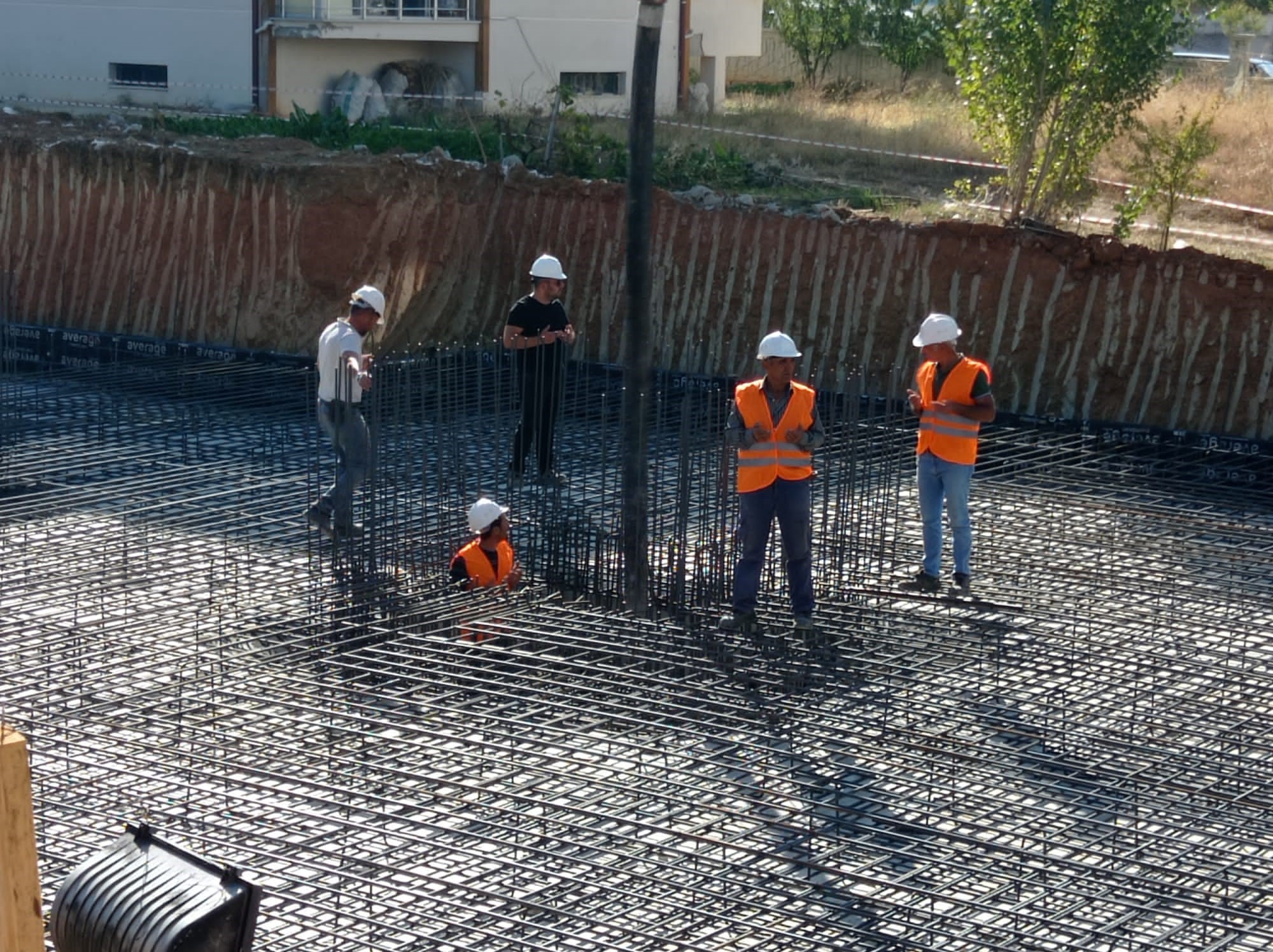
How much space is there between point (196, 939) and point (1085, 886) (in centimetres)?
277

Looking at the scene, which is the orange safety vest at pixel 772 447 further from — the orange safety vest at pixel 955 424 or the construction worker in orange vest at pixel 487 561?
the construction worker in orange vest at pixel 487 561

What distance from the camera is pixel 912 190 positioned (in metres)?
17.9

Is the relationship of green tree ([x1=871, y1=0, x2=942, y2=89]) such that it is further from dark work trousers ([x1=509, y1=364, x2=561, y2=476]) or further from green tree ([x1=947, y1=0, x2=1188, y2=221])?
dark work trousers ([x1=509, y1=364, x2=561, y2=476])

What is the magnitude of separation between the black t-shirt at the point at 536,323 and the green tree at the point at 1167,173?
553cm

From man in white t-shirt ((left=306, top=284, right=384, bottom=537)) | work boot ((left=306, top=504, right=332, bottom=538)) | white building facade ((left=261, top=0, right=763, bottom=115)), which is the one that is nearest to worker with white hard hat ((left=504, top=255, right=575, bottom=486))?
man in white t-shirt ((left=306, top=284, right=384, bottom=537))

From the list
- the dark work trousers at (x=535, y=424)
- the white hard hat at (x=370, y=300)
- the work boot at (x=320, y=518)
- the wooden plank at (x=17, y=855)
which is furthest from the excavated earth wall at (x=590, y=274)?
the wooden plank at (x=17, y=855)

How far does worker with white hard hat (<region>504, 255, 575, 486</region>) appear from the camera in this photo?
10.7 m

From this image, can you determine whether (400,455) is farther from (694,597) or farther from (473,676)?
(473,676)

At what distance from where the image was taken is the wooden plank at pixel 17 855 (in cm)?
358

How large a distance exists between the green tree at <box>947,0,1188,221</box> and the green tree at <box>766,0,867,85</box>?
2002 cm

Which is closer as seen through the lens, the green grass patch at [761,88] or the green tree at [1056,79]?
the green tree at [1056,79]

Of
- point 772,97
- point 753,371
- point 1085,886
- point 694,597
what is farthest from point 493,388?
point 772,97

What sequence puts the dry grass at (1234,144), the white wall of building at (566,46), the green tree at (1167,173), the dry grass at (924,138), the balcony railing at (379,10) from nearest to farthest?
1. the green tree at (1167,173)
2. the dry grass at (1234,144)
3. the dry grass at (924,138)
4. the balcony railing at (379,10)
5. the white wall of building at (566,46)

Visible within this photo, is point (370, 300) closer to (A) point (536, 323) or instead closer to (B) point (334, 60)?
(A) point (536, 323)
